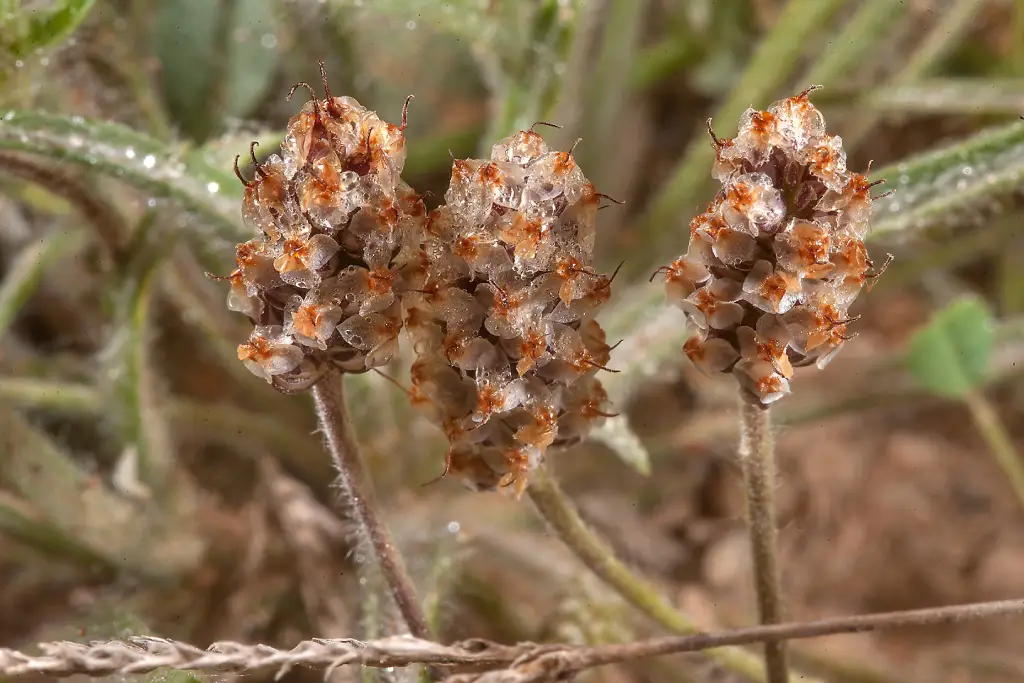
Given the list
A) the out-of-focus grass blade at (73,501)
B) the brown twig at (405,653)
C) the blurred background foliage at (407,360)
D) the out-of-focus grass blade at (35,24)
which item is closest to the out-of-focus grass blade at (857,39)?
the blurred background foliage at (407,360)

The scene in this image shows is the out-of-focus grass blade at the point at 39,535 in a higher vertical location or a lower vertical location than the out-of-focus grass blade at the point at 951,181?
lower

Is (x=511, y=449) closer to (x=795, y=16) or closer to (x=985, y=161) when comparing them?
(x=985, y=161)

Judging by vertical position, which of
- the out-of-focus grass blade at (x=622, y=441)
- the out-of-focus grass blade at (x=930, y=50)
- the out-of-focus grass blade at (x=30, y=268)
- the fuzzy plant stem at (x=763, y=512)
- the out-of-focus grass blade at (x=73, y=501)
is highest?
the out-of-focus grass blade at (x=930, y=50)

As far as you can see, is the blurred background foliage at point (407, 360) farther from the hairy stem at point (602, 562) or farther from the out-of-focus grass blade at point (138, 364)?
the hairy stem at point (602, 562)

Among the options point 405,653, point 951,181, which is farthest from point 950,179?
point 405,653

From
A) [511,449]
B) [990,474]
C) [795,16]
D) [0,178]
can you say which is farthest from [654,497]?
[0,178]

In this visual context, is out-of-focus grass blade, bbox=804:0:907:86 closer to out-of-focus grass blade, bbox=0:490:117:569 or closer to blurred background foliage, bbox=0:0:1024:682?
blurred background foliage, bbox=0:0:1024:682

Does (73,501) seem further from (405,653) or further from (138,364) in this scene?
(405,653)

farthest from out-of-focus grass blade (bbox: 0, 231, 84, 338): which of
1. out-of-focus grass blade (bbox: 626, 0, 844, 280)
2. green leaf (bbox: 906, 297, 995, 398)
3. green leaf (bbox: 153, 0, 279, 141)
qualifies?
green leaf (bbox: 906, 297, 995, 398)
